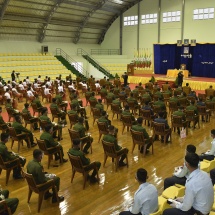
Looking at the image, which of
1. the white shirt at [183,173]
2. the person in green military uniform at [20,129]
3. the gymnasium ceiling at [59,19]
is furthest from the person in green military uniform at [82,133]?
the gymnasium ceiling at [59,19]

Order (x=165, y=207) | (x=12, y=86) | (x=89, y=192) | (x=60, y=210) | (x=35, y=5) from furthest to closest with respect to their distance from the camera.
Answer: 1. (x=35, y=5)
2. (x=12, y=86)
3. (x=89, y=192)
4. (x=60, y=210)
5. (x=165, y=207)

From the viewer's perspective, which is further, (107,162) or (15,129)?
(15,129)

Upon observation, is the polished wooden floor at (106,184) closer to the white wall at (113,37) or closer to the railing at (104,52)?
the railing at (104,52)

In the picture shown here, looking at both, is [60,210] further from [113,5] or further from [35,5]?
[113,5]

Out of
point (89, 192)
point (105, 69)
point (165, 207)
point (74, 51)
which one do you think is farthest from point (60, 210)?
point (74, 51)

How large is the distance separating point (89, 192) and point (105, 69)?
23433mm

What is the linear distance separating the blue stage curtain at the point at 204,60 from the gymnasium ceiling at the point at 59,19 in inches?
393

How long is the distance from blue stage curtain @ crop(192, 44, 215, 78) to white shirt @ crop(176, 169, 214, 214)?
20.2 meters

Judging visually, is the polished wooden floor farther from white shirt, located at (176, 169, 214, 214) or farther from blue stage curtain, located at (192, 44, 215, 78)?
blue stage curtain, located at (192, 44, 215, 78)

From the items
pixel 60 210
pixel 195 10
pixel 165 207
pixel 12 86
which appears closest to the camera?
pixel 165 207

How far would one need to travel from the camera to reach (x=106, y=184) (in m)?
6.17

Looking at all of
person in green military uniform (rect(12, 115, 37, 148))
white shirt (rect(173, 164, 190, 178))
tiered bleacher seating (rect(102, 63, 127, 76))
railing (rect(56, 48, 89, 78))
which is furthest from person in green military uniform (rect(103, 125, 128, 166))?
railing (rect(56, 48, 89, 78))

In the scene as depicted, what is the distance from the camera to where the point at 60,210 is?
517 centimetres

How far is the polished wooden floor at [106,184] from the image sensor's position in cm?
523
